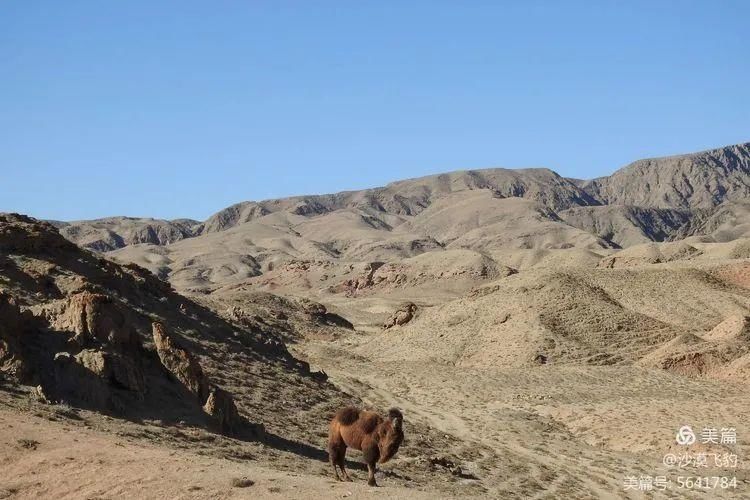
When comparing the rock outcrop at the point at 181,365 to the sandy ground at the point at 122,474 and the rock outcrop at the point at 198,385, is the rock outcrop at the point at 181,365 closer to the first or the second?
the rock outcrop at the point at 198,385

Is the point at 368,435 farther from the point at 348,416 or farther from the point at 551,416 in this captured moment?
the point at 551,416

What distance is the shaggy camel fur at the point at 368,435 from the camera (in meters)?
11.3

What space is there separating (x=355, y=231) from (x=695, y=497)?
17319 centimetres

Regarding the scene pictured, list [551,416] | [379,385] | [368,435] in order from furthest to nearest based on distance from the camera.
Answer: [379,385], [551,416], [368,435]

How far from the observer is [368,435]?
38.0 ft

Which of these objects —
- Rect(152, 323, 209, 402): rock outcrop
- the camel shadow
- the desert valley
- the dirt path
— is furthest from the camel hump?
Rect(152, 323, 209, 402): rock outcrop

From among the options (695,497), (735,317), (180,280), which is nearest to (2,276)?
(695,497)

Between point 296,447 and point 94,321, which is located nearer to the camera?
point 94,321

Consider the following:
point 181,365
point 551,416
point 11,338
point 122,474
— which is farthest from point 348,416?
point 551,416

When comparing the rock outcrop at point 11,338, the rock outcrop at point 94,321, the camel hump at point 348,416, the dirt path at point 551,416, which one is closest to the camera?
the camel hump at point 348,416

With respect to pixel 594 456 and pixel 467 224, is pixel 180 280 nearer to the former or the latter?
pixel 467 224

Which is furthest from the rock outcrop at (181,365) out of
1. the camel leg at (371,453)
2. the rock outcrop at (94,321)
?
the camel leg at (371,453)

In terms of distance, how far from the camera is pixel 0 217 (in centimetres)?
2988

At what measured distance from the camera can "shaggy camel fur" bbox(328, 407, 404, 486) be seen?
11289mm
